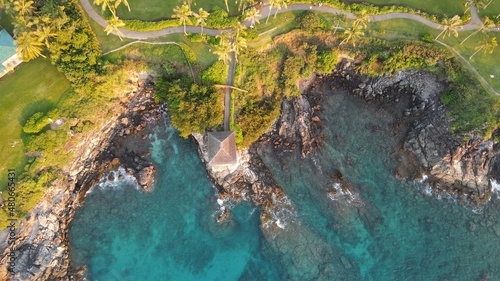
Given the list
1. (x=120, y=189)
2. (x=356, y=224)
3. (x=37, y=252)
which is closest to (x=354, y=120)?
(x=356, y=224)

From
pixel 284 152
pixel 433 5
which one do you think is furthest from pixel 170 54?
pixel 433 5

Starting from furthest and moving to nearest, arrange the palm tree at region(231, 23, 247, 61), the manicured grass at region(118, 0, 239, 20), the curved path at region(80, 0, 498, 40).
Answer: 1. the manicured grass at region(118, 0, 239, 20)
2. the curved path at region(80, 0, 498, 40)
3. the palm tree at region(231, 23, 247, 61)

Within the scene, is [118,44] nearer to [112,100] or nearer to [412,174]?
[112,100]

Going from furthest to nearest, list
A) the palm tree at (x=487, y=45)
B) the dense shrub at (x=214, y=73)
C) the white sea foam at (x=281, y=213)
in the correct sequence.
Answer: the dense shrub at (x=214, y=73) < the palm tree at (x=487, y=45) < the white sea foam at (x=281, y=213)

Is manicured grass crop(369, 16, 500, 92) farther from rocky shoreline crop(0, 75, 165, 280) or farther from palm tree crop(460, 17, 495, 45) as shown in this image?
rocky shoreline crop(0, 75, 165, 280)

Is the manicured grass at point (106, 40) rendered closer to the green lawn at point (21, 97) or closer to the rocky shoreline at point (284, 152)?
Result: the rocky shoreline at point (284, 152)

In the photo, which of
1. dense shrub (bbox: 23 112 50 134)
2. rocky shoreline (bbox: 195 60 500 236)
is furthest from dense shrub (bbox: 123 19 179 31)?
rocky shoreline (bbox: 195 60 500 236)

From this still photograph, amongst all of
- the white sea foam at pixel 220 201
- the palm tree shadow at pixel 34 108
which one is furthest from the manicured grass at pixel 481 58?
the palm tree shadow at pixel 34 108
